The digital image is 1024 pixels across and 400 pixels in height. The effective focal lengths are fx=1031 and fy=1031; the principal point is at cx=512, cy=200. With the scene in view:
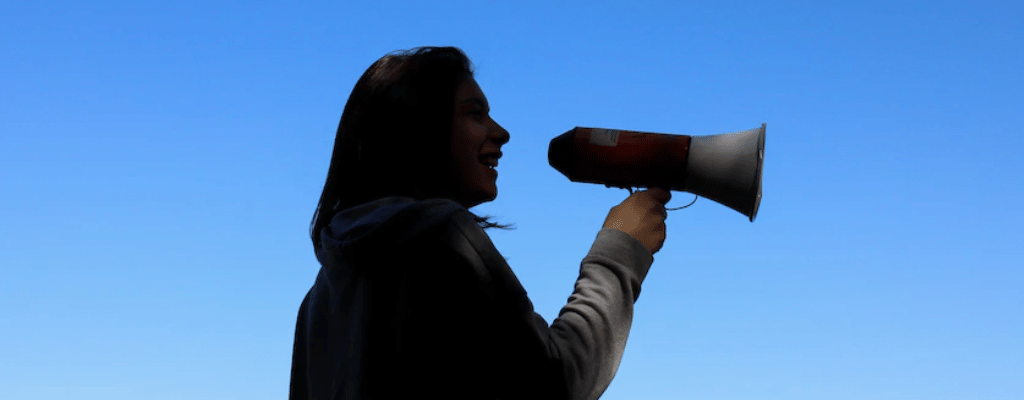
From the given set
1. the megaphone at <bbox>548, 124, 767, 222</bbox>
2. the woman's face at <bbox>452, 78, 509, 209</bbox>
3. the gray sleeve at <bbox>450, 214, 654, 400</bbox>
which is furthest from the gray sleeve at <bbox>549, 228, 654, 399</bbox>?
the megaphone at <bbox>548, 124, 767, 222</bbox>

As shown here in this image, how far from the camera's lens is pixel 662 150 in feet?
10.4

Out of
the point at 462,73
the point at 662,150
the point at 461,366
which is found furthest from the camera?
the point at 662,150

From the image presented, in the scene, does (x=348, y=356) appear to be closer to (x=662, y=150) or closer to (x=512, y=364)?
(x=512, y=364)

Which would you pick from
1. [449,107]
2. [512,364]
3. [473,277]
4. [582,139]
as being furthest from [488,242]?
[582,139]

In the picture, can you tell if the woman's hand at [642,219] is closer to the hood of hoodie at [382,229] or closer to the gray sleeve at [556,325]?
the gray sleeve at [556,325]

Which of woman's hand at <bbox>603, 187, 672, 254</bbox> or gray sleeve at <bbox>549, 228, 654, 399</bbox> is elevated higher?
woman's hand at <bbox>603, 187, 672, 254</bbox>

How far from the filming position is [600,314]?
2484 millimetres

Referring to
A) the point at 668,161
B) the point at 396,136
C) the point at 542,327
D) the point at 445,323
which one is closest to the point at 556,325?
the point at 542,327

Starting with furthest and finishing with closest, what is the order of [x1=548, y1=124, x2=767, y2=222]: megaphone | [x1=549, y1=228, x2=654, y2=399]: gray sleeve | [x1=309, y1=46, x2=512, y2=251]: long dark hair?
1. [x1=548, y1=124, x2=767, y2=222]: megaphone
2. [x1=309, y1=46, x2=512, y2=251]: long dark hair
3. [x1=549, y1=228, x2=654, y2=399]: gray sleeve

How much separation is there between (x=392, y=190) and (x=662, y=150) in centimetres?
93

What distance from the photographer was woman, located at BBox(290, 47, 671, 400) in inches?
90.8

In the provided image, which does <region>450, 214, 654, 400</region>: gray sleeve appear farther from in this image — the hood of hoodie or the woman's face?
the woman's face

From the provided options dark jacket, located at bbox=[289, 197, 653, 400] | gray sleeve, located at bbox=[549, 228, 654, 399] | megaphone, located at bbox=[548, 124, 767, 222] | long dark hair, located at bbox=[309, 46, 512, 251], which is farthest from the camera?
megaphone, located at bbox=[548, 124, 767, 222]

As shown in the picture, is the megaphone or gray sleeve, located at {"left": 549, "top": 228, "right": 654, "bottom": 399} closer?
gray sleeve, located at {"left": 549, "top": 228, "right": 654, "bottom": 399}
